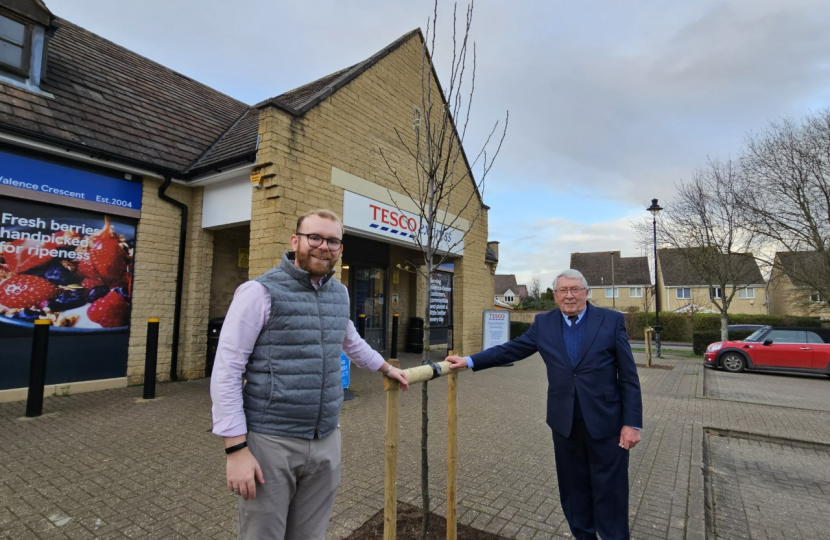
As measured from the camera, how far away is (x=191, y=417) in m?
5.93

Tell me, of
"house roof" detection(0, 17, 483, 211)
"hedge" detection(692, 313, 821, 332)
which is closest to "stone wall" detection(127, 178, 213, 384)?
"house roof" detection(0, 17, 483, 211)

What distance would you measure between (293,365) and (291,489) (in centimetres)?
58

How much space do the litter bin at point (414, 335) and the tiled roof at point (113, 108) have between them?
26.2 ft

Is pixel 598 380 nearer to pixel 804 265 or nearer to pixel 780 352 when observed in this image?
pixel 780 352

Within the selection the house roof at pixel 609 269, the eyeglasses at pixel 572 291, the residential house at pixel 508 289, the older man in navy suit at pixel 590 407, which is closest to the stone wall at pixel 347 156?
the eyeglasses at pixel 572 291

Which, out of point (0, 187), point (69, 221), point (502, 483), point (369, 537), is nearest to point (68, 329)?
point (69, 221)

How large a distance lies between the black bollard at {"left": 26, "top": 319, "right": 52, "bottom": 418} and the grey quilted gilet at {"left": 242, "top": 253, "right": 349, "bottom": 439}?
18.9 feet

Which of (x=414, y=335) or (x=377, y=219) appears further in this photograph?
(x=414, y=335)

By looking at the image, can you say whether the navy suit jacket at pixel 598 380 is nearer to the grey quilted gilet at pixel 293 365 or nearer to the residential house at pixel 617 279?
the grey quilted gilet at pixel 293 365

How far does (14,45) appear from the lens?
7.10 m

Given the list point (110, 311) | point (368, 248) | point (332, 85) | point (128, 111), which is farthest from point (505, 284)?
point (110, 311)

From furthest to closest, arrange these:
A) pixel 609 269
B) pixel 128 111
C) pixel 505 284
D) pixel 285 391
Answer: pixel 505 284 → pixel 609 269 → pixel 128 111 → pixel 285 391

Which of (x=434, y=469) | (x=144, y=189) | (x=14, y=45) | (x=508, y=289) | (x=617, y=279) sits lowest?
(x=434, y=469)

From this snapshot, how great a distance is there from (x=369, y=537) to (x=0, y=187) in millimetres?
7362
